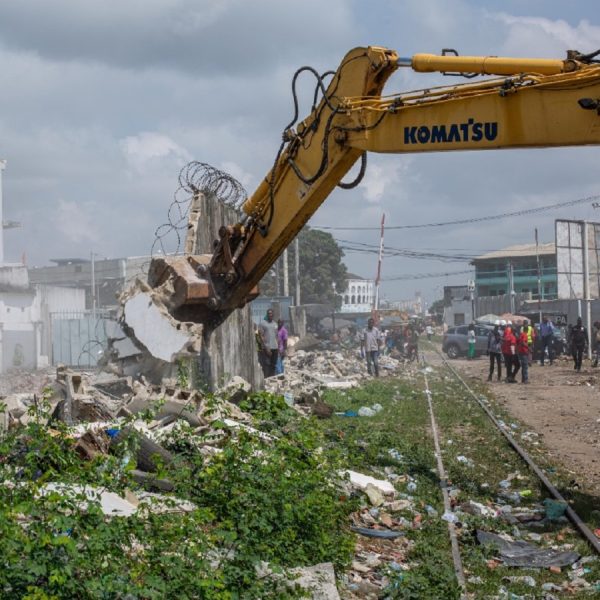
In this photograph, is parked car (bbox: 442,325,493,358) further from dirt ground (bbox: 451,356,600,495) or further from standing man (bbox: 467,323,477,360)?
dirt ground (bbox: 451,356,600,495)

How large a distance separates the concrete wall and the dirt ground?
526 cm

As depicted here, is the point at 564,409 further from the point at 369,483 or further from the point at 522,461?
the point at 369,483

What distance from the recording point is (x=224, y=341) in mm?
Answer: 16031

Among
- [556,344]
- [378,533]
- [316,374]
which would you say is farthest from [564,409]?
[556,344]

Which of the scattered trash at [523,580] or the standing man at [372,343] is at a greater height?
the standing man at [372,343]

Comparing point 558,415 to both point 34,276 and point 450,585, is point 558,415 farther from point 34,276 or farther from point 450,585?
point 34,276

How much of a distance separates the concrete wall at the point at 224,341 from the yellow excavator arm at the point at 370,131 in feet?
2.85

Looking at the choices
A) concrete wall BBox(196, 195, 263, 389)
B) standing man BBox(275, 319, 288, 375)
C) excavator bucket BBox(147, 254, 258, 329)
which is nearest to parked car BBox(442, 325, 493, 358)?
standing man BBox(275, 319, 288, 375)

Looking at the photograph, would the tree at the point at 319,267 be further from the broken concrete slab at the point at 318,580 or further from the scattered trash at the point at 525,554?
the broken concrete slab at the point at 318,580

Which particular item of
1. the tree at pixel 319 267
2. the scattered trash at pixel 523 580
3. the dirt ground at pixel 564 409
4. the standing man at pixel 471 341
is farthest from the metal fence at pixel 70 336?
the tree at pixel 319 267

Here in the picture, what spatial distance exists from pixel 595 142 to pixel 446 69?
2073 millimetres

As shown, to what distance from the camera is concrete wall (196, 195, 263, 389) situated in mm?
15023

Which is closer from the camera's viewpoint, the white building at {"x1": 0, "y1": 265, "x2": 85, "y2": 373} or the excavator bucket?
the excavator bucket

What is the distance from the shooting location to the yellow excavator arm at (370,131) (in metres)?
8.97
